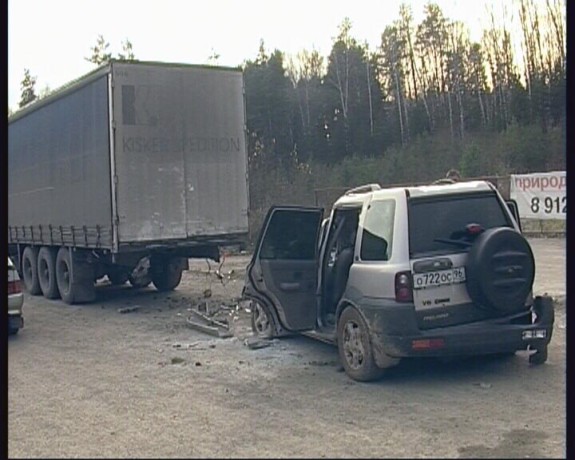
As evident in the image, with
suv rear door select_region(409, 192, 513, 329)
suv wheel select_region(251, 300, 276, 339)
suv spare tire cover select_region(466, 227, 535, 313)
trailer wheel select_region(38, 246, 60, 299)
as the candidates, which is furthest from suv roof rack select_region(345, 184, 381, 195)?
trailer wheel select_region(38, 246, 60, 299)

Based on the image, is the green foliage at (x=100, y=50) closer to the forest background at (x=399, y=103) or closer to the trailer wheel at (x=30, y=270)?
the forest background at (x=399, y=103)

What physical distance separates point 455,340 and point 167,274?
765cm

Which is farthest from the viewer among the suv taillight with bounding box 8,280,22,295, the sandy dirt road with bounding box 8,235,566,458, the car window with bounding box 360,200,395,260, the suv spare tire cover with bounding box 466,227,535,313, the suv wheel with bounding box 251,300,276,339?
the suv taillight with bounding box 8,280,22,295

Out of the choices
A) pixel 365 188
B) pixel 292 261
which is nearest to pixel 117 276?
pixel 292 261

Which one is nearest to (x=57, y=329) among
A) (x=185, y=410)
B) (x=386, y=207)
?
(x=185, y=410)

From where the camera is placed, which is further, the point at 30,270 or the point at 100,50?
the point at 30,270

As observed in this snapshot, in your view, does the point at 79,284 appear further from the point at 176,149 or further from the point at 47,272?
the point at 176,149

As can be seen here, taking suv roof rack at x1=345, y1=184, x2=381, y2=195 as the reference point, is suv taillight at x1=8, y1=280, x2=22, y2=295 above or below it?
below

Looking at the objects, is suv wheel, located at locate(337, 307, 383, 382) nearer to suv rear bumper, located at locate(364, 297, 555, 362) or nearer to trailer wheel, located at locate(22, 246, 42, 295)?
suv rear bumper, located at locate(364, 297, 555, 362)

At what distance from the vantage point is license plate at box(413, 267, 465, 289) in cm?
557

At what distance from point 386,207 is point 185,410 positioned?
7.17ft

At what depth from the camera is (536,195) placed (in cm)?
1285

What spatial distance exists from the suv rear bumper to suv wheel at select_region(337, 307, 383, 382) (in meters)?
0.10

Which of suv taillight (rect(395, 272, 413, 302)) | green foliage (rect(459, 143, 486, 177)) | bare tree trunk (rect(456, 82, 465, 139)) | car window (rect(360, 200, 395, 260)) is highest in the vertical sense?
bare tree trunk (rect(456, 82, 465, 139))
